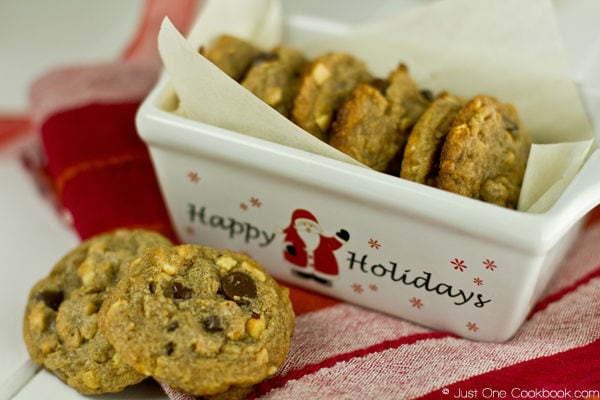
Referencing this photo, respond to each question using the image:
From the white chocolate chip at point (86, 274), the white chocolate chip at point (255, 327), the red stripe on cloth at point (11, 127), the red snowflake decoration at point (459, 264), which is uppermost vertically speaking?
the red snowflake decoration at point (459, 264)

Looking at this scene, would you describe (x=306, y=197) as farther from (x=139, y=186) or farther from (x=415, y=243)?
(x=139, y=186)

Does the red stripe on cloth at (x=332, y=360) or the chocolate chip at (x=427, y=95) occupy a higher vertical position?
the chocolate chip at (x=427, y=95)

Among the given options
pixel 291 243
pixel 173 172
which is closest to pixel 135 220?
pixel 173 172

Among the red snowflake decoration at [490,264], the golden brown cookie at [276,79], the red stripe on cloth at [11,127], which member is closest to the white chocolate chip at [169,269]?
the golden brown cookie at [276,79]

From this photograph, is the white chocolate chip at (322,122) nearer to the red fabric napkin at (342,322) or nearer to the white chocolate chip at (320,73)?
the white chocolate chip at (320,73)

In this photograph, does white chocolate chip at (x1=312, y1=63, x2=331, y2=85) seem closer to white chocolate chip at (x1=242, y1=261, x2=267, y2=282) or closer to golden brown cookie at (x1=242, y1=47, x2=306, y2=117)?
golden brown cookie at (x1=242, y1=47, x2=306, y2=117)

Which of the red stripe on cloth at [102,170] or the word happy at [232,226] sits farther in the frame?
the red stripe on cloth at [102,170]
